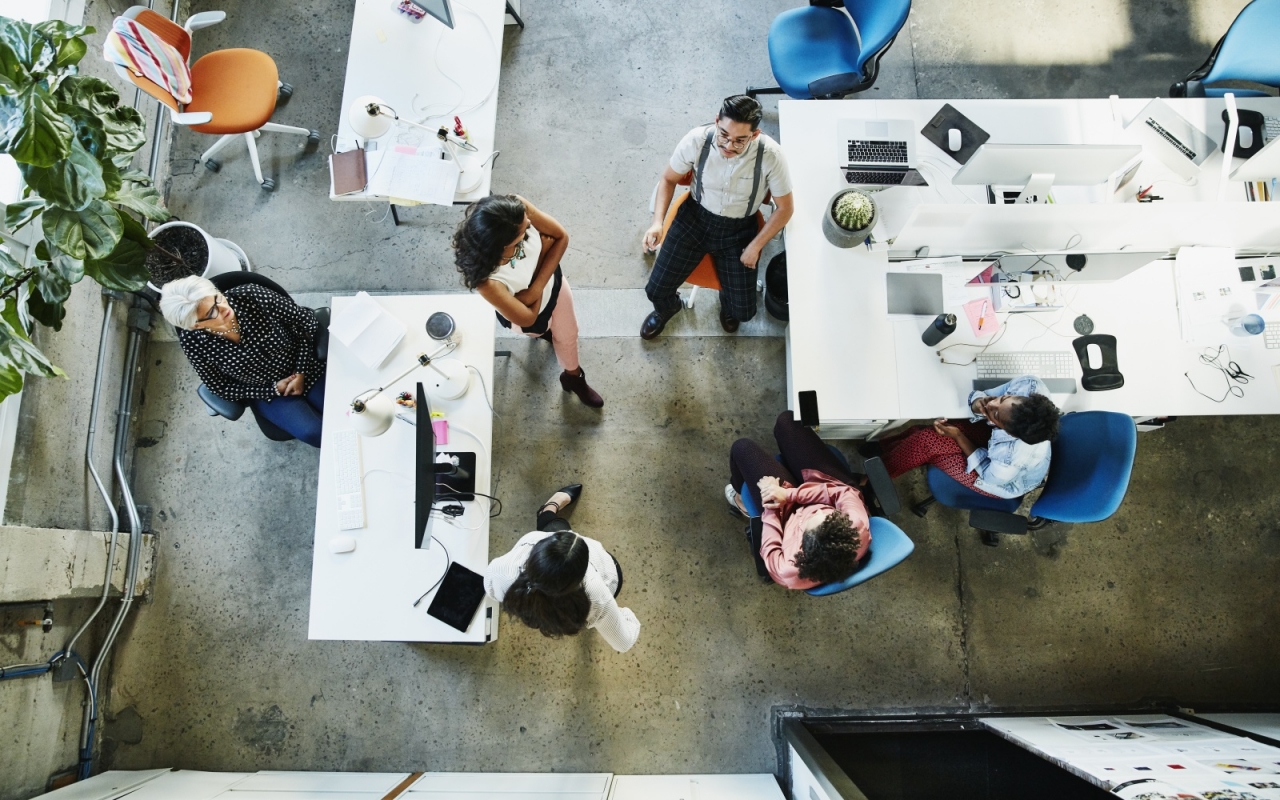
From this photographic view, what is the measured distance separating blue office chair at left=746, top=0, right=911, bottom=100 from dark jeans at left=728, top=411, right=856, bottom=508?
1.69 m

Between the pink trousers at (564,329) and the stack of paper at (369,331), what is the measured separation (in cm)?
54

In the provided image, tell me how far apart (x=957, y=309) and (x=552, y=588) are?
1.97 meters

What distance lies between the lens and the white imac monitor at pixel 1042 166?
2.41 metres

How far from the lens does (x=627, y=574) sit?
10.6ft

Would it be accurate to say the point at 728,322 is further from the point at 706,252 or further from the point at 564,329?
the point at 564,329

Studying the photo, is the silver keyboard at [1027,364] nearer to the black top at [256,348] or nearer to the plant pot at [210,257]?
the black top at [256,348]

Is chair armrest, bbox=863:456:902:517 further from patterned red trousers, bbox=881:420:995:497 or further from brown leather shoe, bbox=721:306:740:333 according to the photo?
brown leather shoe, bbox=721:306:740:333

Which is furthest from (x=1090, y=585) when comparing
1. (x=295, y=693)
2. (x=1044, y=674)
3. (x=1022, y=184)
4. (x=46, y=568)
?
(x=46, y=568)

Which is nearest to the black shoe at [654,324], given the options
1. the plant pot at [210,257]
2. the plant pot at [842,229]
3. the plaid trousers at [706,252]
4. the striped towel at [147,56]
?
the plaid trousers at [706,252]

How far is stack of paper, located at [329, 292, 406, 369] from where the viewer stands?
2641mm

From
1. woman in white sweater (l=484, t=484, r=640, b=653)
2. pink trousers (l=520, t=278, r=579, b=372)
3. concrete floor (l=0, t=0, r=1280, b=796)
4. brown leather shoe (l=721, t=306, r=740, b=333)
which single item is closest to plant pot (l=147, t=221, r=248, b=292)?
concrete floor (l=0, t=0, r=1280, b=796)

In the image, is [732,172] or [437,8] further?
[437,8]

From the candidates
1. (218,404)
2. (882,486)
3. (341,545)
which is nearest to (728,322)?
(882,486)

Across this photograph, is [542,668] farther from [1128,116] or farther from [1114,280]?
[1128,116]
